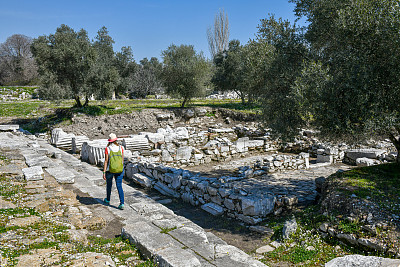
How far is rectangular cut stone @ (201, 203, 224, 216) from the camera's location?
787cm

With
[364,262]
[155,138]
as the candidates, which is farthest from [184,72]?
[364,262]

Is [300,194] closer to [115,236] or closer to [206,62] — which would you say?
[115,236]

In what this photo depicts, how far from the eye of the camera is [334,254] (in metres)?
5.13

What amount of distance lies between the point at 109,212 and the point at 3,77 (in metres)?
65.0

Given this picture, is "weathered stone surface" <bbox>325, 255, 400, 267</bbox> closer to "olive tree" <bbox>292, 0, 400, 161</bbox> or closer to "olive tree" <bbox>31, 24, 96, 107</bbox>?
"olive tree" <bbox>292, 0, 400, 161</bbox>

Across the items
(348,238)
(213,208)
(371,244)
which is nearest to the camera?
(371,244)

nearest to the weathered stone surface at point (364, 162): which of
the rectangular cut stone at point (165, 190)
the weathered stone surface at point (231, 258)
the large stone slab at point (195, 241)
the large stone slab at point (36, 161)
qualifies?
the rectangular cut stone at point (165, 190)

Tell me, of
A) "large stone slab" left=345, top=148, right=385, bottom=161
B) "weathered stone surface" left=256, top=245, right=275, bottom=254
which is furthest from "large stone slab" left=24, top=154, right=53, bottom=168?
"large stone slab" left=345, top=148, right=385, bottom=161

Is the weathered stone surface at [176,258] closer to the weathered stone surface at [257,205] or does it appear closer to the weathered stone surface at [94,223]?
the weathered stone surface at [94,223]

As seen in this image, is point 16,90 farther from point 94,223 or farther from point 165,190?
point 94,223

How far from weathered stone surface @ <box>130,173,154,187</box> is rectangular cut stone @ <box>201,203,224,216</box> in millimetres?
2745

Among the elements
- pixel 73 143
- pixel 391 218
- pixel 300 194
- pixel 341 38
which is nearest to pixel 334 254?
pixel 391 218

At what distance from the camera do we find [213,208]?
316 inches

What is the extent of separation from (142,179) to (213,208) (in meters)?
3.53
